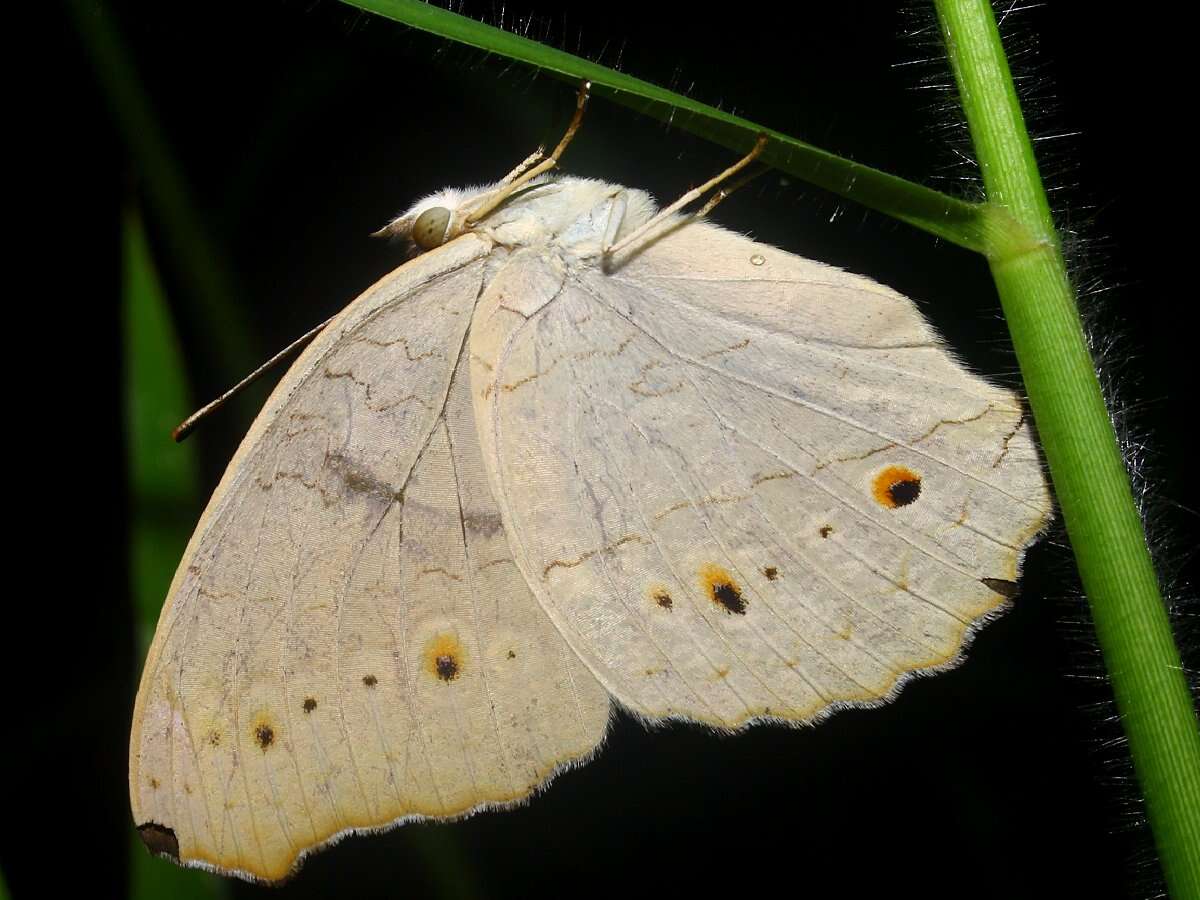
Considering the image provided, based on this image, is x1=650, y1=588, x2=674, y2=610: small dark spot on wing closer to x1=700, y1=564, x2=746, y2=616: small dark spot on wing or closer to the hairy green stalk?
x1=700, y1=564, x2=746, y2=616: small dark spot on wing

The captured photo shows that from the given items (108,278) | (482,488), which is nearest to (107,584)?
(108,278)

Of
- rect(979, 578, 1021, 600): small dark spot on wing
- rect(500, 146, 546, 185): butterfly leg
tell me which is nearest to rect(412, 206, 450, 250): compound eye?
rect(500, 146, 546, 185): butterfly leg

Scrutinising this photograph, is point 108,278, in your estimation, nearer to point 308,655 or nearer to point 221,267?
point 221,267

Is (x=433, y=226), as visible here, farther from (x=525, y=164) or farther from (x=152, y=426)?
(x=152, y=426)

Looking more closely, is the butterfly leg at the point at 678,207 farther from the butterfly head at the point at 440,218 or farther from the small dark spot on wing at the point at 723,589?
the small dark spot on wing at the point at 723,589

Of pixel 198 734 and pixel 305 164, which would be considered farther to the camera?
pixel 305 164

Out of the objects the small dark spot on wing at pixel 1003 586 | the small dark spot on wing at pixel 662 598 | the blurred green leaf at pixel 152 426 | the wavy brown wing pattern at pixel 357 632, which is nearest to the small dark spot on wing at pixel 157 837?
the wavy brown wing pattern at pixel 357 632
